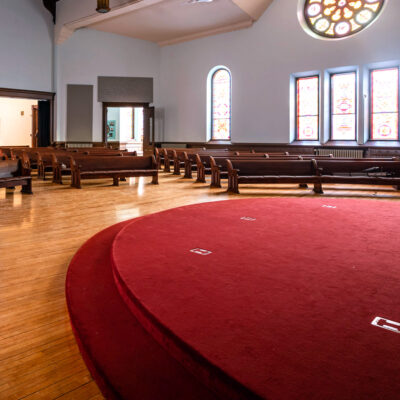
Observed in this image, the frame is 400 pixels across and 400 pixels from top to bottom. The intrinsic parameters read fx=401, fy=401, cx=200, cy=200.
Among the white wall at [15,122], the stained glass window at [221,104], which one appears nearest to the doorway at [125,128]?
the white wall at [15,122]

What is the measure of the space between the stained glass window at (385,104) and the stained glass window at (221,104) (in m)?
4.56

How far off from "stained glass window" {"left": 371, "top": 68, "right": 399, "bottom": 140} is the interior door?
699cm

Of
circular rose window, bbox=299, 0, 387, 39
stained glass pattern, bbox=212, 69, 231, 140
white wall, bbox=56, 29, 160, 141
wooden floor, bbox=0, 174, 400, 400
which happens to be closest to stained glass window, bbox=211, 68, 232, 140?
stained glass pattern, bbox=212, 69, 231, 140

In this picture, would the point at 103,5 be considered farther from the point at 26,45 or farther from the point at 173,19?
the point at 26,45

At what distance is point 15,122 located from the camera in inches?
687

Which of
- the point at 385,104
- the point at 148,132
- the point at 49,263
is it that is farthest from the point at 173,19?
the point at 49,263

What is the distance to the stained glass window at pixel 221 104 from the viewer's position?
13.3 meters

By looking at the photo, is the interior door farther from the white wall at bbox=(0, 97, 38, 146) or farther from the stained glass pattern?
the white wall at bbox=(0, 97, 38, 146)

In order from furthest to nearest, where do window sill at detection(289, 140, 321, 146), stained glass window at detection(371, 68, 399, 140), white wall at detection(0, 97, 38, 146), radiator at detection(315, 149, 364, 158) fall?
1. white wall at detection(0, 97, 38, 146)
2. window sill at detection(289, 140, 321, 146)
3. radiator at detection(315, 149, 364, 158)
4. stained glass window at detection(371, 68, 399, 140)

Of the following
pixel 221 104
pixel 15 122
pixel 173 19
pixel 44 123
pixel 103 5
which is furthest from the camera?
pixel 15 122

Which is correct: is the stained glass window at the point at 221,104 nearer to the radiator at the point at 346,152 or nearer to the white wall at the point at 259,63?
the white wall at the point at 259,63

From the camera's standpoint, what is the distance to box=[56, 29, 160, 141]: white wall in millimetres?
13727

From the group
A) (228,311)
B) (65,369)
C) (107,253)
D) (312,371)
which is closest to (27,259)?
(107,253)

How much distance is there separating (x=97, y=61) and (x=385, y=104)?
30.9 ft
